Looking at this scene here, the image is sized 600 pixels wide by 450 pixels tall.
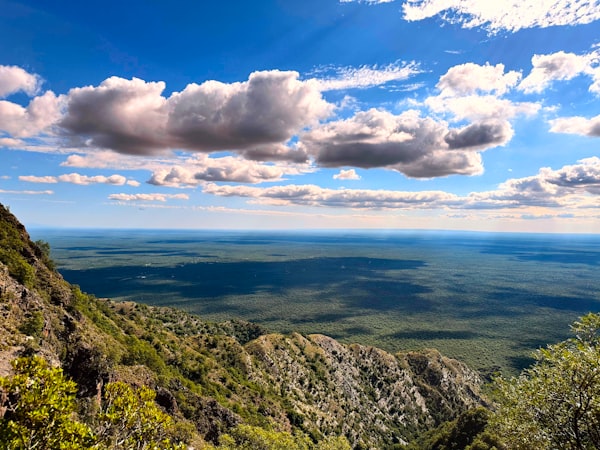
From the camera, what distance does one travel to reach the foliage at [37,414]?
1231 centimetres

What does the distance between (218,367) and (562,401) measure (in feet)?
250

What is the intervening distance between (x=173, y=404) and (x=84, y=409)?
52.4 ft

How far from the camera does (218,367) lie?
81.1 m

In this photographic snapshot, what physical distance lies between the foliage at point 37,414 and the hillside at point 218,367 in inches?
590

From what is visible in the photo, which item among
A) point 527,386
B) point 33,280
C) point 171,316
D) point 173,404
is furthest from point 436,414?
point 33,280

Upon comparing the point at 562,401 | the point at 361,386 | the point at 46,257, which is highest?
the point at 46,257

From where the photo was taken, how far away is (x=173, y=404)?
44.9 meters

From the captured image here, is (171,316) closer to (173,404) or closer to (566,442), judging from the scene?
(173,404)

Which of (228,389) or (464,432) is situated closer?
(228,389)

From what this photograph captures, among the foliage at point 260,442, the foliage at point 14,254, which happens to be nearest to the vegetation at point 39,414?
the foliage at point 260,442

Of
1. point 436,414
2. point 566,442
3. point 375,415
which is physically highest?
point 566,442

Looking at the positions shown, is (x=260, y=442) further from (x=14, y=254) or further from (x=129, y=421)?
(x=14, y=254)

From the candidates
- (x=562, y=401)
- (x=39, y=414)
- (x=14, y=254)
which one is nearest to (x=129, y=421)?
(x=39, y=414)

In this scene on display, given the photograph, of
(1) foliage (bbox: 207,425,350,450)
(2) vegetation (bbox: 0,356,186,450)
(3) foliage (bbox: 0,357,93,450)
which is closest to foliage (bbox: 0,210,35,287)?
(1) foliage (bbox: 207,425,350,450)
